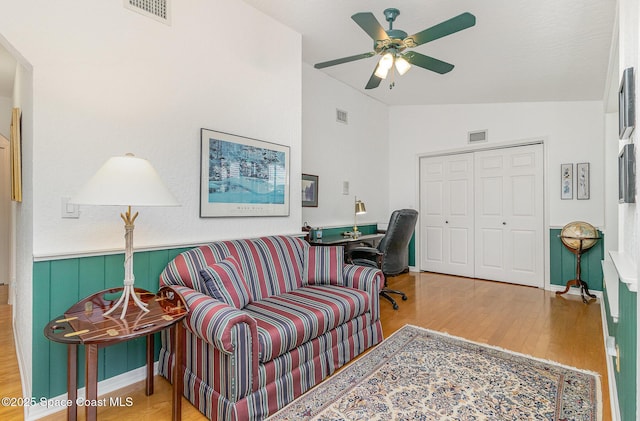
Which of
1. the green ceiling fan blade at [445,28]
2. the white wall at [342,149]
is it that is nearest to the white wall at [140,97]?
the white wall at [342,149]

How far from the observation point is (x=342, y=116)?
4.71 meters

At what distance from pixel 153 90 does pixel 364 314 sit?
221cm

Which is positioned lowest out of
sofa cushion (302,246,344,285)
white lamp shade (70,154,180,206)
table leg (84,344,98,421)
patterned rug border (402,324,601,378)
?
patterned rug border (402,324,601,378)

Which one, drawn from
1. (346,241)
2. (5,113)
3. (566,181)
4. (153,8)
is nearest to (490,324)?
(346,241)

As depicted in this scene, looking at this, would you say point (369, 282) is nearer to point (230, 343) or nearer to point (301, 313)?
point (301, 313)

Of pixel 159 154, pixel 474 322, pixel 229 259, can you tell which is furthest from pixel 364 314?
pixel 159 154

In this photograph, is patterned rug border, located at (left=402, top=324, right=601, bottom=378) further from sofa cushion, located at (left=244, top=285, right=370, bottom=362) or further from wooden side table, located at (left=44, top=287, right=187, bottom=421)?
wooden side table, located at (left=44, top=287, right=187, bottom=421)

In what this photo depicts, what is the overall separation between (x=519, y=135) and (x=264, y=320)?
440 cm

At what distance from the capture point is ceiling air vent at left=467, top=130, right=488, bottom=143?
15.8 feet

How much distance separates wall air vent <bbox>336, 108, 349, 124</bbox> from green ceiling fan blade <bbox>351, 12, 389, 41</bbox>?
2.18 meters

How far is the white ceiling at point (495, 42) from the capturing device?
8.48ft

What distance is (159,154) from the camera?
2252mm

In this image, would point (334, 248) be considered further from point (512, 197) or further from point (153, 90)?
point (512, 197)

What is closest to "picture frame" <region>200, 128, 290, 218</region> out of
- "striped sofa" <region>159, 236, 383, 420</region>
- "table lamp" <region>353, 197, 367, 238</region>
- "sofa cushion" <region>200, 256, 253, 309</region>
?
"striped sofa" <region>159, 236, 383, 420</region>
